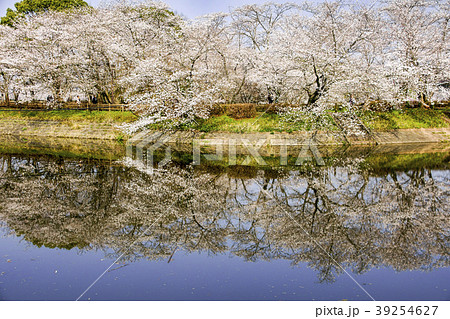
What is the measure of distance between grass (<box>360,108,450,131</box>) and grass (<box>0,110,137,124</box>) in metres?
16.4

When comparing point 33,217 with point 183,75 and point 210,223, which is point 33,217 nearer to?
point 210,223

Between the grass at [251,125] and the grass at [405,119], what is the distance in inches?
123

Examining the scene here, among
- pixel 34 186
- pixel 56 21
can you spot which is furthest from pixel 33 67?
pixel 34 186

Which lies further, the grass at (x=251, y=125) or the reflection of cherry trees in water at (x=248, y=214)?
the grass at (x=251, y=125)

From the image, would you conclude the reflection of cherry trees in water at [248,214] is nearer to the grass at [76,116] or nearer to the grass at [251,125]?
the grass at [251,125]

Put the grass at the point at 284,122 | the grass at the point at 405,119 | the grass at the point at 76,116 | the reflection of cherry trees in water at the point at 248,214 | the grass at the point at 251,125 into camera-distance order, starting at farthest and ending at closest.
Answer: the grass at the point at 76,116, the grass at the point at 405,119, the grass at the point at 284,122, the grass at the point at 251,125, the reflection of cherry trees in water at the point at 248,214

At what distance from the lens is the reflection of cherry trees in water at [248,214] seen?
18.0 ft

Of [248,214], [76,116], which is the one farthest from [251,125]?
[76,116]

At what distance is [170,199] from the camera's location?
27.6 ft

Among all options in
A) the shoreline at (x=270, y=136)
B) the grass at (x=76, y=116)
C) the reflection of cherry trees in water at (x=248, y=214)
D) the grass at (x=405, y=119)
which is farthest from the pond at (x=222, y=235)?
the grass at (x=76, y=116)

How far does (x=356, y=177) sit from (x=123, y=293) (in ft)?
28.9

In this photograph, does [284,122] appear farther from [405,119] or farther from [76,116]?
[76,116]

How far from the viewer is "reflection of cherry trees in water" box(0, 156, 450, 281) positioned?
548cm

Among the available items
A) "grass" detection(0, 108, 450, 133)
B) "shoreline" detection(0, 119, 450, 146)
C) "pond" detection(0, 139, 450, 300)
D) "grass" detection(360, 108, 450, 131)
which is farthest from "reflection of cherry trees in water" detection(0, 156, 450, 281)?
"grass" detection(360, 108, 450, 131)
